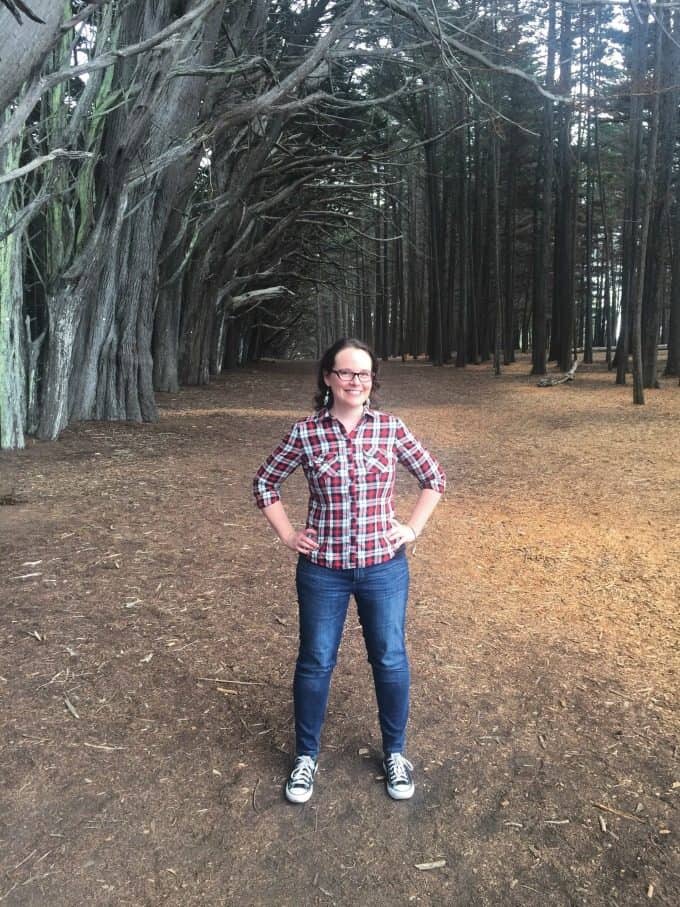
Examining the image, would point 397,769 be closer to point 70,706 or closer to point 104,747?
point 104,747

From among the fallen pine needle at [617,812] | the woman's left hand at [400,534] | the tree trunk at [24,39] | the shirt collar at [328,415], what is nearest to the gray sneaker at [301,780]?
the woman's left hand at [400,534]

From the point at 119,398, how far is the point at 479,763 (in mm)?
10570

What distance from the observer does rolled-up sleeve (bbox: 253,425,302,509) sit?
2740 mm

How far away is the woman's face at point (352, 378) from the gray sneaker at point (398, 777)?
1445 mm

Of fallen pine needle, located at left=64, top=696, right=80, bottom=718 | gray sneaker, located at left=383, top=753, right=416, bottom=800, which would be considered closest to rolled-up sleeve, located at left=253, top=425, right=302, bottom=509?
gray sneaker, located at left=383, top=753, right=416, bottom=800

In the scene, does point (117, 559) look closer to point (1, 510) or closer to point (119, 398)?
point (1, 510)

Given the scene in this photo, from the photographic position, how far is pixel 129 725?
3287mm

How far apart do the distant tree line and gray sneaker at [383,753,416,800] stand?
4294mm

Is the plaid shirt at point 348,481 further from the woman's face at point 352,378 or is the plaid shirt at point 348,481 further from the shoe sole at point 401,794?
the shoe sole at point 401,794

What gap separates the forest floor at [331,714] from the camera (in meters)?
2.42

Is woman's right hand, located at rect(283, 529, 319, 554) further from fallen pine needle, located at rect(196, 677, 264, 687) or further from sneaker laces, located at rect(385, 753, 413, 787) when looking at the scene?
fallen pine needle, located at rect(196, 677, 264, 687)

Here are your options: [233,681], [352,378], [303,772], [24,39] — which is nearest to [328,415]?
[352,378]

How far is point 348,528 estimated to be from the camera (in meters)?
2.66

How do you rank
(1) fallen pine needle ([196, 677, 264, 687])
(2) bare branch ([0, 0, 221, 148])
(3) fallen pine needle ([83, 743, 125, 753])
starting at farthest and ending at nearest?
(2) bare branch ([0, 0, 221, 148]), (1) fallen pine needle ([196, 677, 264, 687]), (3) fallen pine needle ([83, 743, 125, 753])
